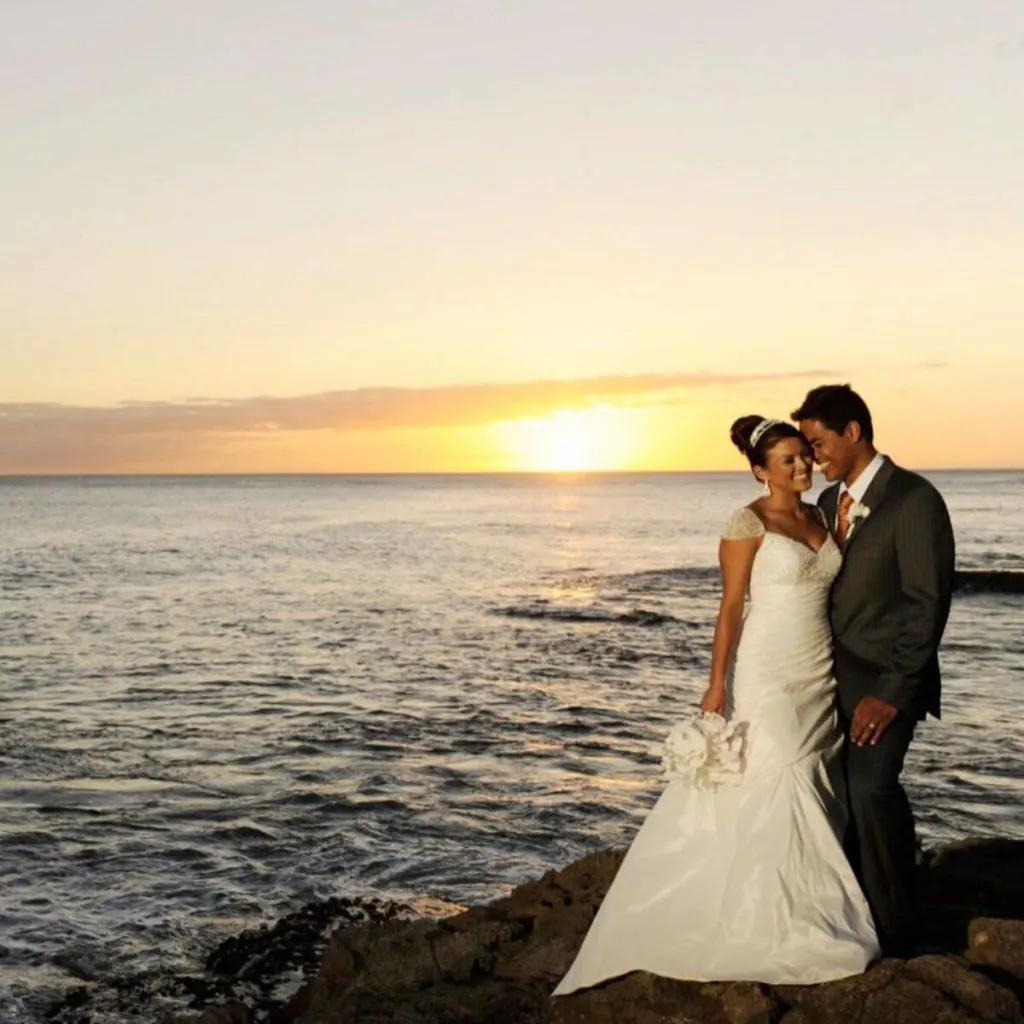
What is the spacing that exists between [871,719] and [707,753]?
76 cm

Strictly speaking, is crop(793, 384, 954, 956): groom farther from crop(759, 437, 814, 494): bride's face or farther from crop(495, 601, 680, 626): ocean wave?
crop(495, 601, 680, 626): ocean wave

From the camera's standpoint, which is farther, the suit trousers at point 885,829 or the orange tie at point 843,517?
the orange tie at point 843,517

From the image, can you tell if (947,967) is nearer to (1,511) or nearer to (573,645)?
(573,645)

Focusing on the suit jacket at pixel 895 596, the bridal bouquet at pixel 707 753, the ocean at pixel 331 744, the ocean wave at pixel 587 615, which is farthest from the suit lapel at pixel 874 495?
the ocean wave at pixel 587 615

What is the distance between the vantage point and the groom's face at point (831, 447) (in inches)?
237

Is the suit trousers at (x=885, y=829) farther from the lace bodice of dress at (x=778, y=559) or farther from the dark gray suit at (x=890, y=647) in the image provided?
the lace bodice of dress at (x=778, y=559)

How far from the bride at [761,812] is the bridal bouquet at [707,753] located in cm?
4

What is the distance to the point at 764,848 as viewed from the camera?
557cm

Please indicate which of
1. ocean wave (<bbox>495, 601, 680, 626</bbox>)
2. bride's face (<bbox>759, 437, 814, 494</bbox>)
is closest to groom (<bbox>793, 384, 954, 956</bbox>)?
bride's face (<bbox>759, 437, 814, 494</bbox>)

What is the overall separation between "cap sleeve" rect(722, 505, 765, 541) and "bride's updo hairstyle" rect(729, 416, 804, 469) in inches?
9.4

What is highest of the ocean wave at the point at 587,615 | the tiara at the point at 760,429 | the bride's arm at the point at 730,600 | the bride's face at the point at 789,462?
the tiara at the point at 760,429

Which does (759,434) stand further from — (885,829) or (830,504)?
(885,829)

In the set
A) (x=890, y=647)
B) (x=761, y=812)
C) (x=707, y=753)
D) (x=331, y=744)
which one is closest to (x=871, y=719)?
(x=890, y=647)

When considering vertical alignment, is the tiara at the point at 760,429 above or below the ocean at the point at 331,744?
above
